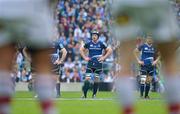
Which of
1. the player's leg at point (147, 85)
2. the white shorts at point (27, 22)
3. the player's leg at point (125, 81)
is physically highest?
the white shorts at point (27, 22)

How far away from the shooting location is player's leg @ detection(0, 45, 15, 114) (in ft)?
16.5

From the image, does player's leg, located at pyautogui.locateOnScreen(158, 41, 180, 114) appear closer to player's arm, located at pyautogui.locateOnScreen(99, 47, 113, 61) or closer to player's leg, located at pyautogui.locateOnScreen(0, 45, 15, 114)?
player's leg, located at pyautogui.locateOnScreen(0, 45, 15, 114)

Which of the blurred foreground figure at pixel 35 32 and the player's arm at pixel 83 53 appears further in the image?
the player's arm at pixel 83 53

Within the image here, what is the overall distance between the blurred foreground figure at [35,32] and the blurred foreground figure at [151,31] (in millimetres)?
641

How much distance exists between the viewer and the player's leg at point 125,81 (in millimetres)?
5152

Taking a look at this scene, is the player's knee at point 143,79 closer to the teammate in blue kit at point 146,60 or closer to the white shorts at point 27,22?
the teammate in blue kit at point 146,60

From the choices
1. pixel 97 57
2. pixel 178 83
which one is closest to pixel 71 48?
pixel 97 57

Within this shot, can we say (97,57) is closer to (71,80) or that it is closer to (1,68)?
(71,80)

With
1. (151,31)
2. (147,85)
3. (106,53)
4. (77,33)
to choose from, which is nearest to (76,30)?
(77,33)

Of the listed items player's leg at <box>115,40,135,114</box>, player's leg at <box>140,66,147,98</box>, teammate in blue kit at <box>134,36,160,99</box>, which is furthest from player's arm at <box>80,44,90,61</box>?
player's leg at <box>115,40,135,114</box>

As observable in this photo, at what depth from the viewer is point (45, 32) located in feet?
16.3

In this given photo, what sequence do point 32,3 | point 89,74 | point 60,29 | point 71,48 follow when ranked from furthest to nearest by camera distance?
point 60,29 < point 71,48 < point 89,74 < point 32,3

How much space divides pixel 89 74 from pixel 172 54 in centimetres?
1259

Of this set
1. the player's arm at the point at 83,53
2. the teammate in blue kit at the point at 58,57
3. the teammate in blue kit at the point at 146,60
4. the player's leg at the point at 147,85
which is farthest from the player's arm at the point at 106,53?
the player's leg at the point at 147,85
